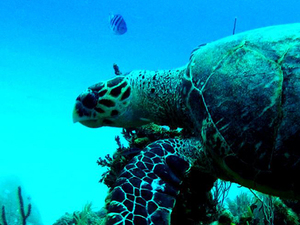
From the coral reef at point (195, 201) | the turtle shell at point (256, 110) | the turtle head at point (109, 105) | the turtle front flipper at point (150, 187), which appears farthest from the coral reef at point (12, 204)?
the turtle shell at point (256, 110)

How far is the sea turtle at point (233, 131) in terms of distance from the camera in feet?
6.22

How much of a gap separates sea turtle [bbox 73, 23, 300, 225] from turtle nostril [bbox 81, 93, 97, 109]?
122 centimetres

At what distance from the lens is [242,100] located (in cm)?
204

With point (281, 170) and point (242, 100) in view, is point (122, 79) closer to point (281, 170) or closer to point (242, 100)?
point (242, 100)

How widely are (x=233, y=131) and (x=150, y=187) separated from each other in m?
0.84

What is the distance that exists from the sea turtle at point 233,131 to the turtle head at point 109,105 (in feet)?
3.03

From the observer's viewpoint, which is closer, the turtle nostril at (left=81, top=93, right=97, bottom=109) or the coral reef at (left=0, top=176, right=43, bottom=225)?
the turtle nostril at (left=81, top=93, right=97, bottom=109)

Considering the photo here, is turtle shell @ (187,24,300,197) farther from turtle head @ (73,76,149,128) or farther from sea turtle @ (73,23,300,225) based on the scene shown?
turtle head @ (73,76,149,128)

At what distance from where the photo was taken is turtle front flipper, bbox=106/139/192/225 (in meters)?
1.94

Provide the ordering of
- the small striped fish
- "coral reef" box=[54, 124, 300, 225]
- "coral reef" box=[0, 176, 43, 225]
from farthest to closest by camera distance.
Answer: "coral reef" box=[0, 176, 43, 225]
the small striped fish
"coral reef" box=[54, 124, 300, 225]

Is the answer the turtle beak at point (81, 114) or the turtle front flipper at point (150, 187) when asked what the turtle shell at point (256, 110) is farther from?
the turtle beak at point (81, 114)

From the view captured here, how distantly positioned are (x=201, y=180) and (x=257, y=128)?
42.7 inches

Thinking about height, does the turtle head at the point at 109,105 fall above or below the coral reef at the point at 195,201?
above

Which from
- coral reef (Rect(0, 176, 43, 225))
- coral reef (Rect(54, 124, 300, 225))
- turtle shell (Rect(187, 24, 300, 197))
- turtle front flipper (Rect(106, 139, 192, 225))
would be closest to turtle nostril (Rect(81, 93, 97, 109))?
coral reef (Rect(54, 124, 300, 225))
